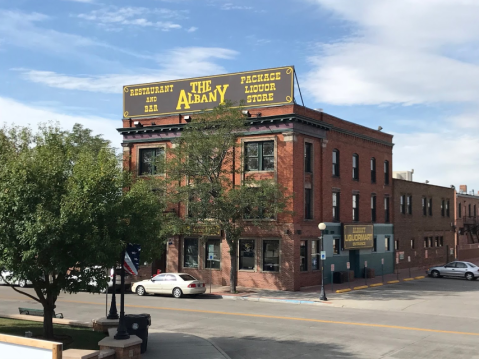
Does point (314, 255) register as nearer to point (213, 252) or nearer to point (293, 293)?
point (293, 293)

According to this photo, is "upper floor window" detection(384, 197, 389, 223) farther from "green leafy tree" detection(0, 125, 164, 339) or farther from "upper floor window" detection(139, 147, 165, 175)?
"green leafy tree" detection(0, 125, 164, 339)

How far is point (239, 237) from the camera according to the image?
35.6m

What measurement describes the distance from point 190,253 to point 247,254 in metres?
4.72

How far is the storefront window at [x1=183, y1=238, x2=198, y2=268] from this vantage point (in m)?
38.1

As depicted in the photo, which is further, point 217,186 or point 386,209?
point 386,209

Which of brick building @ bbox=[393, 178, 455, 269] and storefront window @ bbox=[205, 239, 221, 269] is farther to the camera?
→ brick building @ bbox=[393, 178, 455, 269]


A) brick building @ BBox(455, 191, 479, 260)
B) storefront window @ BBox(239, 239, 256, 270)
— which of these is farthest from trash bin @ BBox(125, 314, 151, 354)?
brick building @ BBox(455, 191, 479, 260)

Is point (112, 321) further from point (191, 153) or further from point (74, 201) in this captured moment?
point (191, 153)

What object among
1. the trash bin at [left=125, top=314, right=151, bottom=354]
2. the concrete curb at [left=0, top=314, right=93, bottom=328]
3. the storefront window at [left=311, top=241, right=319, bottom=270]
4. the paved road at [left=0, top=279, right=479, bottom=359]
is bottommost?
the paved road at [left=0, top=279, right=479, bottom=359]

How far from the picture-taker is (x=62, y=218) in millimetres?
13117

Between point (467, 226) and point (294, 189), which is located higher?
point (294, 189)

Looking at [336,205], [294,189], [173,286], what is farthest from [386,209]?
[173,286]

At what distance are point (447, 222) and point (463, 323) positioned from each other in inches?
1602

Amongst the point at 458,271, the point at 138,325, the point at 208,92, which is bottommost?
the point at 458,271
